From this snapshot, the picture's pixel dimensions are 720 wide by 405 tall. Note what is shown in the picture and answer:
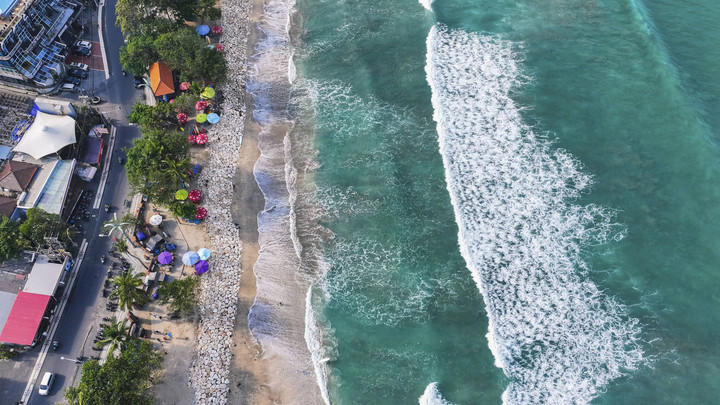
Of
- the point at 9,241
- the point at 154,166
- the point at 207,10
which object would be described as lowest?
the point at 9,241

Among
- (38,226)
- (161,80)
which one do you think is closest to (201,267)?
(38,226)

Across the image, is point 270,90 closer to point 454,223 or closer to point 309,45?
point 309,45

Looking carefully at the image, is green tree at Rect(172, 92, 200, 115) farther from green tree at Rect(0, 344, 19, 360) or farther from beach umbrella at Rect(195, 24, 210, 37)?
green tree at Rect(0, 344, 19, 360)

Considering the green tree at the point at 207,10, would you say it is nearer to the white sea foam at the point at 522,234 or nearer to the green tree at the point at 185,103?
the green tree at the point at 185,103

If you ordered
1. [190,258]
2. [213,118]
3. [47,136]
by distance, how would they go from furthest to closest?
[213,118]
[47,136]
[190,258]

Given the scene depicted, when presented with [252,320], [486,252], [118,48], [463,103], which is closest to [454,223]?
[486,252]

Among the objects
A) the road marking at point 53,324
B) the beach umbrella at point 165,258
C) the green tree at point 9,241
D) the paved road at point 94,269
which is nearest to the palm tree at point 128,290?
the beach umbrella at point 165,258

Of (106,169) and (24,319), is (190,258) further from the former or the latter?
(106,169)
